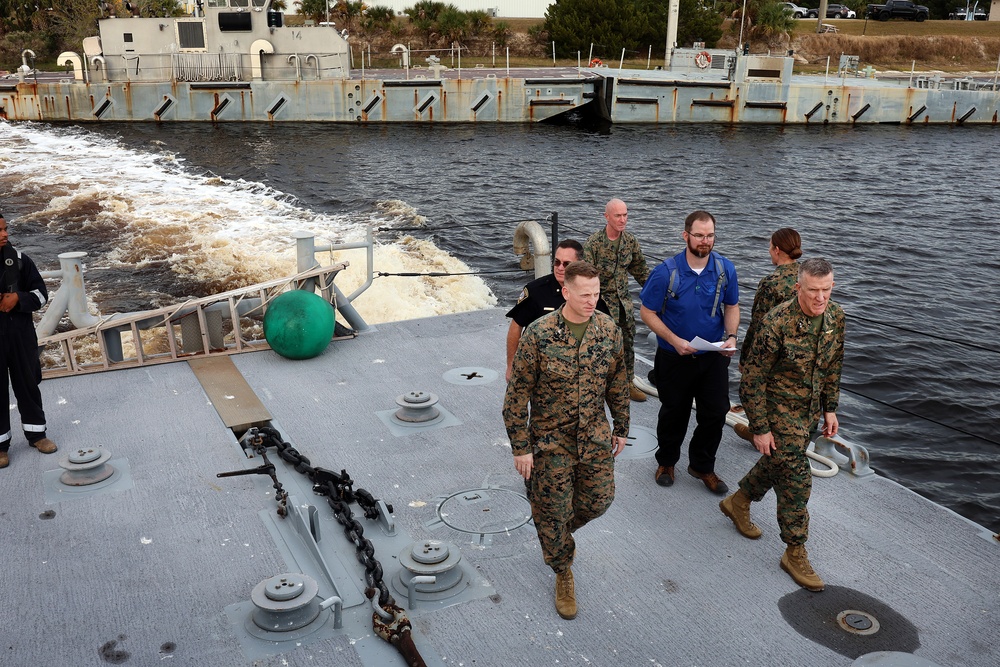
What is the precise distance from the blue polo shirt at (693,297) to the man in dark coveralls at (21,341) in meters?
4.17

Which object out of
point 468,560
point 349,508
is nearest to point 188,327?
point 349,508

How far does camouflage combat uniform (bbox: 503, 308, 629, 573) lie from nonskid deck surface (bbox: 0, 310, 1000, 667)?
0.60 m

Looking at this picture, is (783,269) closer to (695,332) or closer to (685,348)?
(695,332)

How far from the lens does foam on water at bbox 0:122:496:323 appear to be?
49.0 feet

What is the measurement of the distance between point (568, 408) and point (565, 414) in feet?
0.12

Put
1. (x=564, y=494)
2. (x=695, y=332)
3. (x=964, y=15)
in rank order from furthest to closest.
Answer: (x=964, y=15)
(x=695, y=332)
(x=564, y=494)

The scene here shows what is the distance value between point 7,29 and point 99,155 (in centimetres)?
3688

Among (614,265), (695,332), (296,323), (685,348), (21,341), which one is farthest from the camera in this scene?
(296,323)

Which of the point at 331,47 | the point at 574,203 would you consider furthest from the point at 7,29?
the point at 574,203

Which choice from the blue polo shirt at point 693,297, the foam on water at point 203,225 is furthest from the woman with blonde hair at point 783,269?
the foam on water at point 203,225

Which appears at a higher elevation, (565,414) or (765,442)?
(565,414)

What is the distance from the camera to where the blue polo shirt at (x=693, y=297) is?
5426 millimetres

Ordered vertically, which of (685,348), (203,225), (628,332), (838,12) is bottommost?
(203,225)

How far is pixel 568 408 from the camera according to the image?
4.13 m
